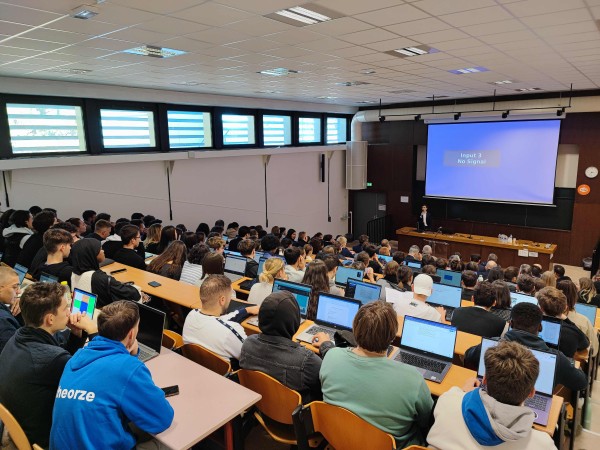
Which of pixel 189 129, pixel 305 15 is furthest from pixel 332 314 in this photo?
pixel 189 129

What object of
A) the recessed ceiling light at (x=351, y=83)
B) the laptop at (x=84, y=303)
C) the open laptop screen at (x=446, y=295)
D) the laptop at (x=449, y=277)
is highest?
the recessed ceiling light at (x=351, y=83)

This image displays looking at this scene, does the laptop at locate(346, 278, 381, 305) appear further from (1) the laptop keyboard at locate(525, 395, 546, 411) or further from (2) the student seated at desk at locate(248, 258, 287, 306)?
(1) the laptop keyboard at locate(525, 395, 546, 411)

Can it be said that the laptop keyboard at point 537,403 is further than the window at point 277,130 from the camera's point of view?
No

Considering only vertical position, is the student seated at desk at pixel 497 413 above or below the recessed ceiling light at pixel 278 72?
below

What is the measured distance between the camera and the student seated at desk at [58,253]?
3881 millimetres

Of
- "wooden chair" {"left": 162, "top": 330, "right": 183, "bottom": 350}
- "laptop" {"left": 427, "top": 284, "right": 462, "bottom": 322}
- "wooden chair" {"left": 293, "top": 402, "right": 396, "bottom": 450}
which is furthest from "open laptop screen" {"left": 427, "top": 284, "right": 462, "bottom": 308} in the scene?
"wooden chair" {"left": 162, "top": 330, "right": 183, "bottom": 350}

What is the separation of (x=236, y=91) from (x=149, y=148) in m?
2.22

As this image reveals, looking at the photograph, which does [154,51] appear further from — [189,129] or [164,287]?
[189,129]

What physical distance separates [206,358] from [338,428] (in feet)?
3.44

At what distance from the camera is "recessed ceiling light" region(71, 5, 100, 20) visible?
3.15 metres

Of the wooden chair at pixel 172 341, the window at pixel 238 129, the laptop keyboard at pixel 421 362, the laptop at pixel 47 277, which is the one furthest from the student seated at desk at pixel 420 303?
the window at pixel 238 129

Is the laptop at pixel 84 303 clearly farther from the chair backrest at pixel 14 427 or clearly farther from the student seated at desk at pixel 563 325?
the student seated at desk at pixel 563 325

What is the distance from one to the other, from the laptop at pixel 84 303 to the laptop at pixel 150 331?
2.02ft

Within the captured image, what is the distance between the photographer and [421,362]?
9.71 feet
